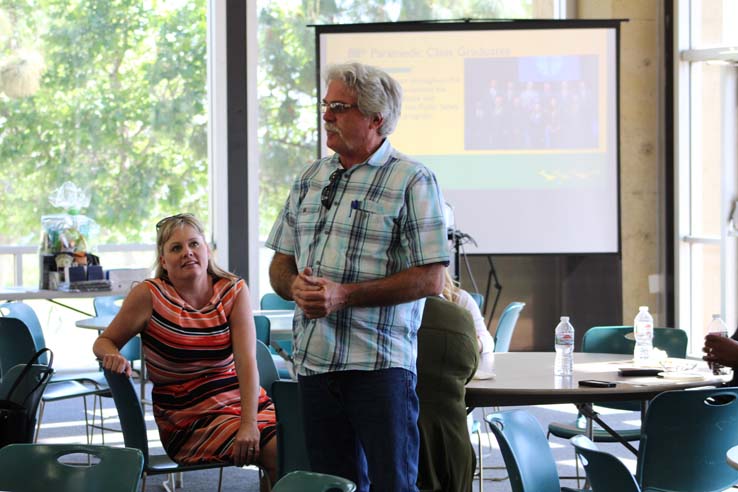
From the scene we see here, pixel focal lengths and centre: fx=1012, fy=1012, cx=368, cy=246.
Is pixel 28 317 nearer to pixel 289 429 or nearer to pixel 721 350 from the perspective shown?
pixel 289 429

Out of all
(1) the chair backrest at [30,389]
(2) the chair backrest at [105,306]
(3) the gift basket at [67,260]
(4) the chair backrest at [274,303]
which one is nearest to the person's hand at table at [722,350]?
(1) the chair backrest at [30,389]

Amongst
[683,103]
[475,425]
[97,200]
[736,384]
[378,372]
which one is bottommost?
[475,425]

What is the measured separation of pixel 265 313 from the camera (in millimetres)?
6340

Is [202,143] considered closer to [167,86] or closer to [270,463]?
[167,86]

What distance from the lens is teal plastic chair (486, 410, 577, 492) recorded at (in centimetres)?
281

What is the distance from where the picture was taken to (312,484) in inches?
81.9

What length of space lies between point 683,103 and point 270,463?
20.2 ft

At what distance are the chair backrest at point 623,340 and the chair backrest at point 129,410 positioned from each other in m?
2.42

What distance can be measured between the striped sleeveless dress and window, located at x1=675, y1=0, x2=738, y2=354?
5.56 m

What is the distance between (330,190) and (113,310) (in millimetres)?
3987

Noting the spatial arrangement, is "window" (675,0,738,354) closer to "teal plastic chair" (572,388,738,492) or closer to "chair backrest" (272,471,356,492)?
"teal plastic chair" (572,388,738,492)

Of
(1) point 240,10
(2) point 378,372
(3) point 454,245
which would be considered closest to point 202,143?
(1) point 240,10

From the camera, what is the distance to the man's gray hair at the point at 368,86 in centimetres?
265

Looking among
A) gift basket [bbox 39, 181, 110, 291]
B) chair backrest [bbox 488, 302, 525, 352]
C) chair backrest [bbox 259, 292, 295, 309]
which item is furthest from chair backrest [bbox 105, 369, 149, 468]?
chair backrest [bbox 259, 292, 295, 309]
